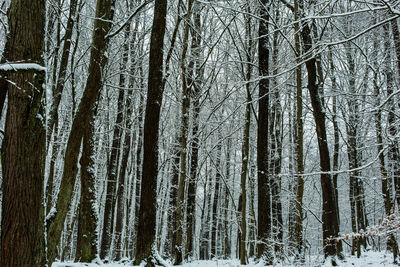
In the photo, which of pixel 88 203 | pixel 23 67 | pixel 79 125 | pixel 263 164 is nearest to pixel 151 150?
pixel 79 125

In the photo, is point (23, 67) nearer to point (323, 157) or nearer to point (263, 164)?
point (263, 164)

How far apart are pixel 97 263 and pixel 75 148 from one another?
2.53 meters

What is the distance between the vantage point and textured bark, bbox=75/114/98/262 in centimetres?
653

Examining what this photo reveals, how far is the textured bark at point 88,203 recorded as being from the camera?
653cm

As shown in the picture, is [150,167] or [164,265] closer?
[164,265]

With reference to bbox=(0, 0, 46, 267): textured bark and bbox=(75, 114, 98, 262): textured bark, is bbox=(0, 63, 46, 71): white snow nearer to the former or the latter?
bbox=(0, 0, 46, 267): textured bark

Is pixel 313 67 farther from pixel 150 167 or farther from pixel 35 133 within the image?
pixel 35 133

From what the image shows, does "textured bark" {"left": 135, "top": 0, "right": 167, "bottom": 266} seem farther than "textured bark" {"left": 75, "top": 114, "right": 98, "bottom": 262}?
No

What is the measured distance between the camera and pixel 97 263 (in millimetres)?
6344

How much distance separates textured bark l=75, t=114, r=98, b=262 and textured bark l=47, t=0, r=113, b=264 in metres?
0.79

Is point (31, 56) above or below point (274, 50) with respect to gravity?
below

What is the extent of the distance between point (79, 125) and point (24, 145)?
6.78 feet

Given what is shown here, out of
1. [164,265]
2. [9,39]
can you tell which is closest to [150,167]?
[164,265]

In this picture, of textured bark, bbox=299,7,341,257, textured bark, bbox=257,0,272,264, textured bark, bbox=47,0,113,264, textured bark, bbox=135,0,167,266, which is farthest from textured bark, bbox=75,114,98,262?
textured bark, bbox=299,7,341,257
